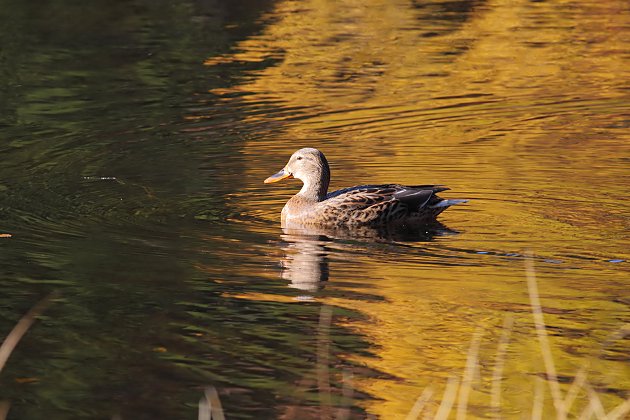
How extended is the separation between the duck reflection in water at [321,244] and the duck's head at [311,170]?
62 cm

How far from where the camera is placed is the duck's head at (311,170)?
1092 centimetres

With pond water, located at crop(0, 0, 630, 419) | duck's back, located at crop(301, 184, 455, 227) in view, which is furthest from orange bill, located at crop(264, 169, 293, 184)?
duck's back, located at crop(301, 184, 455, 227)

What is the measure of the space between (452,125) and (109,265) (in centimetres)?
Result: 585

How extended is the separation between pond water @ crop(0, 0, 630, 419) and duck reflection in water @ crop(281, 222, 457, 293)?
0.13 feet

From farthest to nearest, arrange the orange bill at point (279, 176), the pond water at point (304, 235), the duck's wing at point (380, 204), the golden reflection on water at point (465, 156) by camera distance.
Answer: the orange bill at point (279, 176)
the duck's wing at point (380, 204)
the golden reflection on water at point (465, 156)
the pond water at point (304, 235)

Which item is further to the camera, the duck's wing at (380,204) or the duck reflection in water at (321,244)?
the duck's wing at (380,204)

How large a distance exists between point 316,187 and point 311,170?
16 centimetres

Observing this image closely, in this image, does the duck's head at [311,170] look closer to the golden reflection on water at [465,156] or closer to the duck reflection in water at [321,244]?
the golden reflection on water at [465,156]

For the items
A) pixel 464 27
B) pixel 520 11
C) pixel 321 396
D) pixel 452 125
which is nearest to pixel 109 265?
pixel 321 396

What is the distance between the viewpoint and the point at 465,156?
12.6 metres

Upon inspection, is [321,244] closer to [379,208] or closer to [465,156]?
[379,208]

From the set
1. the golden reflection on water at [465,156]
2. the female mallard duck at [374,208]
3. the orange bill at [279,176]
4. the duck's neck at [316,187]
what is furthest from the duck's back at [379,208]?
the orange bill at [279,176]

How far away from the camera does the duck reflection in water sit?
882 centimetres

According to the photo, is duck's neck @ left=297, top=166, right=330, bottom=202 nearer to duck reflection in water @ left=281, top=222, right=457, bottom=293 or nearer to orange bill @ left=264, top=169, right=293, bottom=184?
orange bill @ left=264, top=169, right=293, bottom=184
